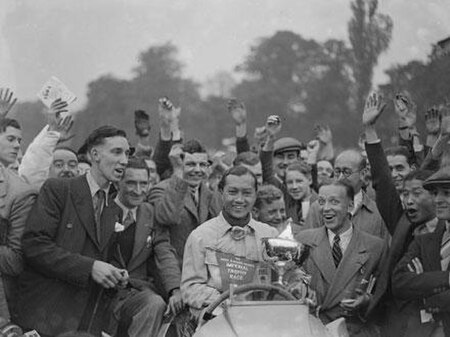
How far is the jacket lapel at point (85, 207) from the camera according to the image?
20.4 ft

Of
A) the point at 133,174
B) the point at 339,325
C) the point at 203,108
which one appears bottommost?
the point at 339,325

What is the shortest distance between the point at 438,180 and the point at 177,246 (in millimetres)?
2083

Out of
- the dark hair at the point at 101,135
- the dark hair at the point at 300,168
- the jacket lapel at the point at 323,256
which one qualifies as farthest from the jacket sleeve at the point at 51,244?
the dark hair at the point at 300,168

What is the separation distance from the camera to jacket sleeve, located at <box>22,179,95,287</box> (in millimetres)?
6070

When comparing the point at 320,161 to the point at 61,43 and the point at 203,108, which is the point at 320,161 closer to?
the point at 203,108

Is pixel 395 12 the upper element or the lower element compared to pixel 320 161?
upper

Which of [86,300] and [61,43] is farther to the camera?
[61,43]

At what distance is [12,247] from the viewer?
6.23 metres

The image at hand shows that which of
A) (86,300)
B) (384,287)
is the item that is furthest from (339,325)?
(86,300)

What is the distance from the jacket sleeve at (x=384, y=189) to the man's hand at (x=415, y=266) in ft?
2.22

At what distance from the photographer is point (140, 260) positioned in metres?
6.73

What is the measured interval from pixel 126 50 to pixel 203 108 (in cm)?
107

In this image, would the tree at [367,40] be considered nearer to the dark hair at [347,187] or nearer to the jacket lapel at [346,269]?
the dark hair at [347,187]

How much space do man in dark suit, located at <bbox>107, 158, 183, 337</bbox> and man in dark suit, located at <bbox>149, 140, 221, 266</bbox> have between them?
129 mm
